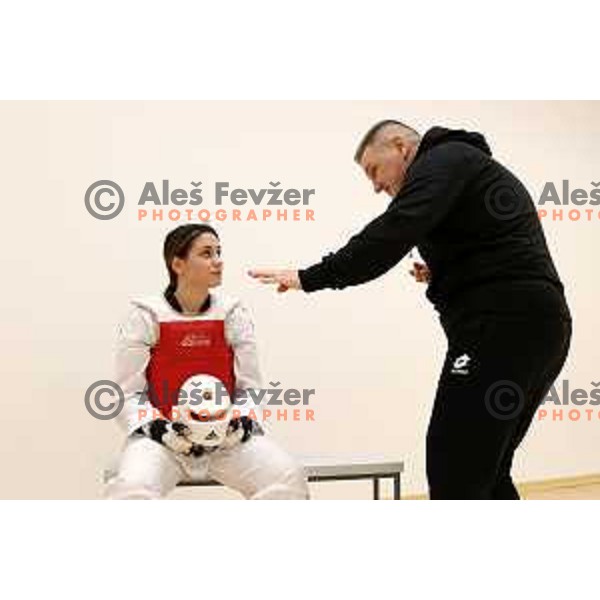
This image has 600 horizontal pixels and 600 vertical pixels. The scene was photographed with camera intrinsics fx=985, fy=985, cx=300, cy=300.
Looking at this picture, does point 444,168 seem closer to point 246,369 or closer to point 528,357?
point 528,357

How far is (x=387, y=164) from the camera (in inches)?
90.6

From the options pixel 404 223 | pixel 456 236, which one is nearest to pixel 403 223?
pixel 404 223

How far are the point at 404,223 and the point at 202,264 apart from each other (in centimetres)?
70

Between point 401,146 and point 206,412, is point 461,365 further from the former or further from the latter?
point 206,412

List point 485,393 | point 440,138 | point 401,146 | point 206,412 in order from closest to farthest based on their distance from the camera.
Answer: point 485,393, point 440,138, point 401,146, point 206,412

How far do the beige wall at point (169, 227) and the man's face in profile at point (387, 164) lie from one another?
190 mm

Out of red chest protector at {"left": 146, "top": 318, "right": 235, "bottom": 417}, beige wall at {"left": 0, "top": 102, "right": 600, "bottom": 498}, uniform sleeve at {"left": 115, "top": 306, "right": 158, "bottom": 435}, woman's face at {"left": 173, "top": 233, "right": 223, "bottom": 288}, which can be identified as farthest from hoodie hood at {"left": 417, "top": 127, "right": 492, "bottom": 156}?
uniform sleeve at {"left": 115, "top": 306, "right": 158, "bottom": 435}

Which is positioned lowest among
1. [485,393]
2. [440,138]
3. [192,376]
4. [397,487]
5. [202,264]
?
[397,487]

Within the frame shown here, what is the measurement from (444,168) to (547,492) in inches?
43.0

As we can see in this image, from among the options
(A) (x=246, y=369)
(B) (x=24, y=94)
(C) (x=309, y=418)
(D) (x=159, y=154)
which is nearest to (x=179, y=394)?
(A) (x=246, y=369)

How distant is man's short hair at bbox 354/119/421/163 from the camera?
2291 millimetres

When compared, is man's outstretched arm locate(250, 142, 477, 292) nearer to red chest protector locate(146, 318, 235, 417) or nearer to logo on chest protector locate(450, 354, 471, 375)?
logo on chest protector locate(450, 354, 471, 375)

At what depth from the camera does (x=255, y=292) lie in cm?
259

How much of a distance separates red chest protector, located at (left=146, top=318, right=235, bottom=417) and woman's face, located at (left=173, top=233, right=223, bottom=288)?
0.10m
